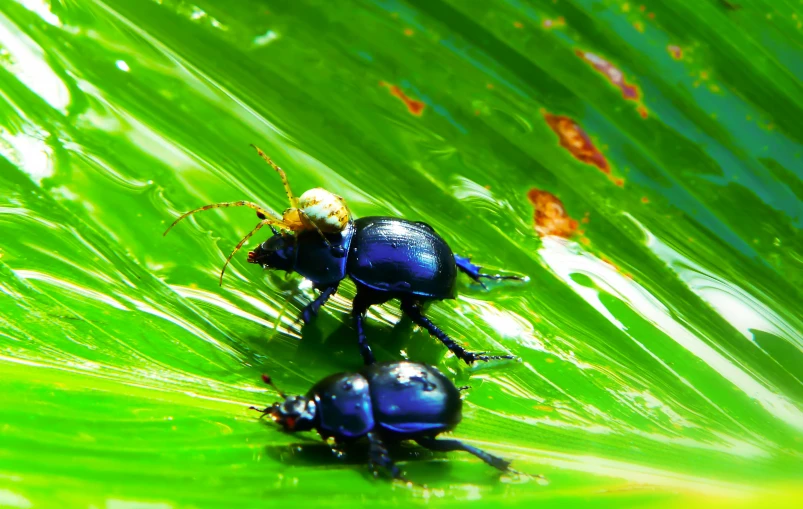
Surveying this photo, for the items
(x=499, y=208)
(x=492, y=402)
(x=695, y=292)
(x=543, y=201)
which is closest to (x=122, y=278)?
(x=492, y=402)

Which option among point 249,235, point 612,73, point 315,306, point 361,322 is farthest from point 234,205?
point 612,73

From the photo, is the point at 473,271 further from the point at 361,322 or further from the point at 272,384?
the point at 272,384

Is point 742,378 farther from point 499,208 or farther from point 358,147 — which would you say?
point 358,147

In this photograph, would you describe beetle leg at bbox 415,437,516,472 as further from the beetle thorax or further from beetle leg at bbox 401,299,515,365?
the beetle thorax

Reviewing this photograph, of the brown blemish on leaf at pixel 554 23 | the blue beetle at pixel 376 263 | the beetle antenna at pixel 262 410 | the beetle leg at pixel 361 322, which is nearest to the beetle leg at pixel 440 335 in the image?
the blue beetle at pixel 376 263

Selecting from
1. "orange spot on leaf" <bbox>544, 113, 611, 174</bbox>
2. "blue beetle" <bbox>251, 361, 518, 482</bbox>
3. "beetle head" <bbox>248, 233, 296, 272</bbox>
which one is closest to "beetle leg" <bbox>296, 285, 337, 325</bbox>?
"beetle head" <bbox>248, 233, 296, 272</bbox>

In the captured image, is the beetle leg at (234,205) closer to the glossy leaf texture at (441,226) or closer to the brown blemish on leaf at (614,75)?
the glossy leaf texture at (441,226)

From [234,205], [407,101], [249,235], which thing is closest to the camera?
[249,235]
